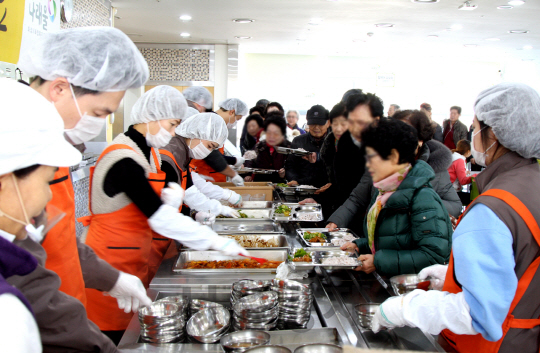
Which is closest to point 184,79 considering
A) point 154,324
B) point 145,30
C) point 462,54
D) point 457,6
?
point 145,30

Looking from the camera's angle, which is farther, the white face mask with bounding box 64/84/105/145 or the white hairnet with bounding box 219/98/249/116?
the white hairnet with bounding box 219/98/249/116

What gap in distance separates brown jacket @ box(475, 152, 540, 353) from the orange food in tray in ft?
3.20

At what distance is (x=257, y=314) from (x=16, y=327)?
76cm

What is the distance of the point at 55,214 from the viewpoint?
894mm

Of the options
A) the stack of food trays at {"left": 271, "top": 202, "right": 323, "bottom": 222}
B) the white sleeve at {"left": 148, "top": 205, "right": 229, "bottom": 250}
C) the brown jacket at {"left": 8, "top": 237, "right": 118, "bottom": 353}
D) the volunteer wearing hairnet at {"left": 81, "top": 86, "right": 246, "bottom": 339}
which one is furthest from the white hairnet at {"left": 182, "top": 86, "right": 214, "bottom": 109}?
the brown jacket at {"left": 8, "top": 237, "right": 118, "bottom": 353}

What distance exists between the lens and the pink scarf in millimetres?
1427

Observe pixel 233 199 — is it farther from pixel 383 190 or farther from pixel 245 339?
pixel 245 339

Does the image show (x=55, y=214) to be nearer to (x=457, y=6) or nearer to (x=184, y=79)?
(x=457, y=6)

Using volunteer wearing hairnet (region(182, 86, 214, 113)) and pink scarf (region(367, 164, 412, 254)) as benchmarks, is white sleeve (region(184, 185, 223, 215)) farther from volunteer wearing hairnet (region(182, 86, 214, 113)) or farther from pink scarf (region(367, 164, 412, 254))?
volunteer wearing hairnet (region(182, 86, 214, 113))

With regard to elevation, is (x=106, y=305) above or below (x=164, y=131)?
below

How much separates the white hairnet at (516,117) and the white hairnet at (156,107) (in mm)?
1289

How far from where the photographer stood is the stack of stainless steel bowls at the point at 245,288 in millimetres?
1383

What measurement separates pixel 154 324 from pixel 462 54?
11.0 metres

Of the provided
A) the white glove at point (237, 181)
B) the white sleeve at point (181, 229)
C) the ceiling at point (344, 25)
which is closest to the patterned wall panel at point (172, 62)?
the ceiling at point (344, 25)
